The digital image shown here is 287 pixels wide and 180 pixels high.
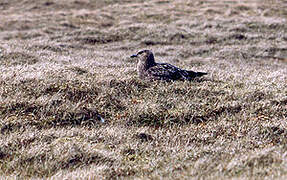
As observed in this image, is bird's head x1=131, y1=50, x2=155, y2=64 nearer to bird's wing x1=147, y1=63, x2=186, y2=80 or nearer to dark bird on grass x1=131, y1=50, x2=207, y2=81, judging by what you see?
dark bird on grass x1=131, y1=50, x2=207, y2=81

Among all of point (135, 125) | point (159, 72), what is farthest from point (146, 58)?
point (135, 125)

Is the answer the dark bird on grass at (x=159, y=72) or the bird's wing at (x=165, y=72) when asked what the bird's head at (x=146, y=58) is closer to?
the dark bird on grass at (x=159, y=72)

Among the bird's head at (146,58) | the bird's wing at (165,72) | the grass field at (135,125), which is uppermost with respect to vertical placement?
the bird's head at (146,58)

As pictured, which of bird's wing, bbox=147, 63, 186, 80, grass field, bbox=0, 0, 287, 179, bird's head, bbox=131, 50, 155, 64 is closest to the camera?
grass field, bbox=0, 0, 287, 179

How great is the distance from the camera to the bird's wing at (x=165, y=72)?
26.2 feet

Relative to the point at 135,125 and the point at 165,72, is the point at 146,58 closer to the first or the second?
the point at 165,72

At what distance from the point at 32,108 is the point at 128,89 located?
213cm

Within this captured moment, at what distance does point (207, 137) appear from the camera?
5566 millimetres

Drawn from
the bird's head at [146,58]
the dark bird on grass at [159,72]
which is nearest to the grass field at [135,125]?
the dark bird on grass at [159,72]

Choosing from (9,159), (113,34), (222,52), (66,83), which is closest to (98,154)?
(9,159)

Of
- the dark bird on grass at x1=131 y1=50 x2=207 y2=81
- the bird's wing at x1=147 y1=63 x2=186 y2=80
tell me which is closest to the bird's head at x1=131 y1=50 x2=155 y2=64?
the dark bird on grass at x1=131 y1=50 x2=207 y2=81

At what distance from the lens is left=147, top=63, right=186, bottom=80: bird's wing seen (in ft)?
26.2

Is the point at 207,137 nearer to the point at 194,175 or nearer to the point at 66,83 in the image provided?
the point at 194,175

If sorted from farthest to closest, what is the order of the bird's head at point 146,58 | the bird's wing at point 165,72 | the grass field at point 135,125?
the bird's head at point 146,58 < the bird's wing at point 165,72 < the grass field at point 135,125
